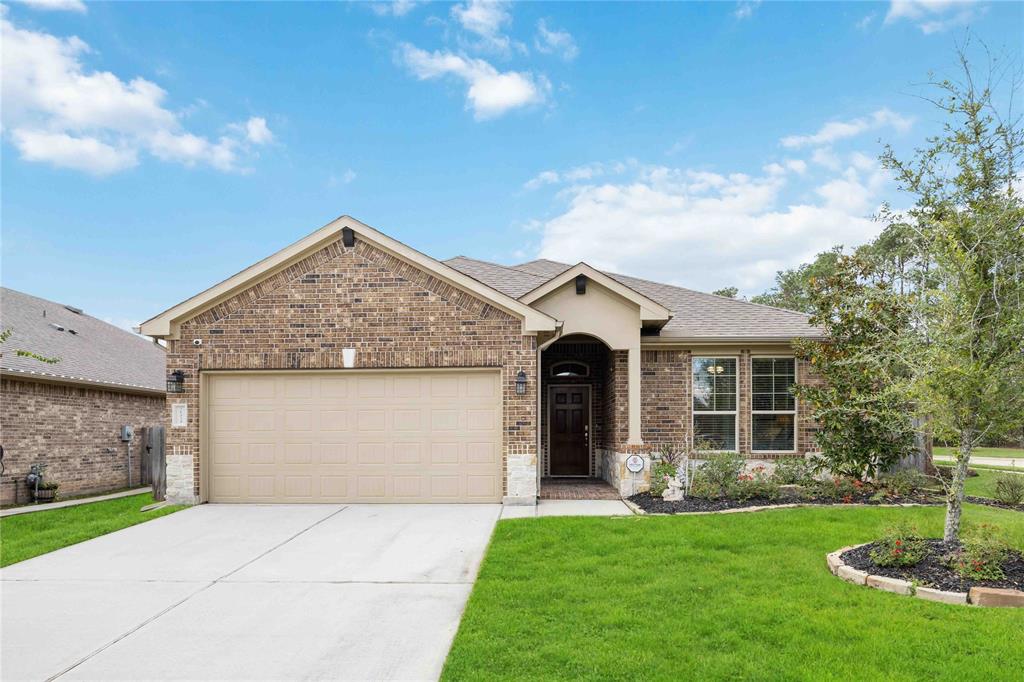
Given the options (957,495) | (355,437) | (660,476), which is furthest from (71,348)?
(957,495)

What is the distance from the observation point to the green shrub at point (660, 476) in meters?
11.0

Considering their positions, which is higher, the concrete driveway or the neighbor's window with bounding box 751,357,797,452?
the neighbor's window with bounding box 751,357,797,452

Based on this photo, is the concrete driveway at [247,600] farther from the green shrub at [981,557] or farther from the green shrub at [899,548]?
the green shrub at [981,557]

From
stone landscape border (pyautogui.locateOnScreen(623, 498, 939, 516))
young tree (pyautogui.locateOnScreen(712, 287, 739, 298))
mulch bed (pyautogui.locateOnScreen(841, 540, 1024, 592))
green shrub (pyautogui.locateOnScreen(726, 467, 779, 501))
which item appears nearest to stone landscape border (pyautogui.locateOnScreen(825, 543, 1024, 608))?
mulch bed (pyautogui.locateOnScreen(841, 540, 1024, 592))

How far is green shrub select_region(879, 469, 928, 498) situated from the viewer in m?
10.9

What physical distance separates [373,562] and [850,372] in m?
8.97

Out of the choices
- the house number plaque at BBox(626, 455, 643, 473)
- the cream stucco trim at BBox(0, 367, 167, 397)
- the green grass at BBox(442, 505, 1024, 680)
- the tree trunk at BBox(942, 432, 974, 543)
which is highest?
the cream stucco trim at BBox(0, 367, 167, 397)

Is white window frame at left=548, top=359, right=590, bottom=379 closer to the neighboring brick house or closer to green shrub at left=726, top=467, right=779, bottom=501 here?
green shrub at left=726, top=467, right=779, bottom=501

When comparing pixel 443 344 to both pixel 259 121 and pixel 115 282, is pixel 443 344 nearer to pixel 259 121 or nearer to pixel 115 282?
pixel 259 121

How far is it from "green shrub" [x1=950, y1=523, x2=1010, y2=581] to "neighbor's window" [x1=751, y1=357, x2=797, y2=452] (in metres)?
6.41

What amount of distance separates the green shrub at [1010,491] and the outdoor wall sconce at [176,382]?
14.4 metres

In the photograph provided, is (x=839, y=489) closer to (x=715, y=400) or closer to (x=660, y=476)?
(x=715, y=400)

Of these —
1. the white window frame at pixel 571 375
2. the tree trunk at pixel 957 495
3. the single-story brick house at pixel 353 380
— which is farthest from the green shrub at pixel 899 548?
the white window frame at pixel 571 375

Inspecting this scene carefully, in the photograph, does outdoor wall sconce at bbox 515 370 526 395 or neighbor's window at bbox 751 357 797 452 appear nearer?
outdoor wall sconce at bbox 515 370 526 395
